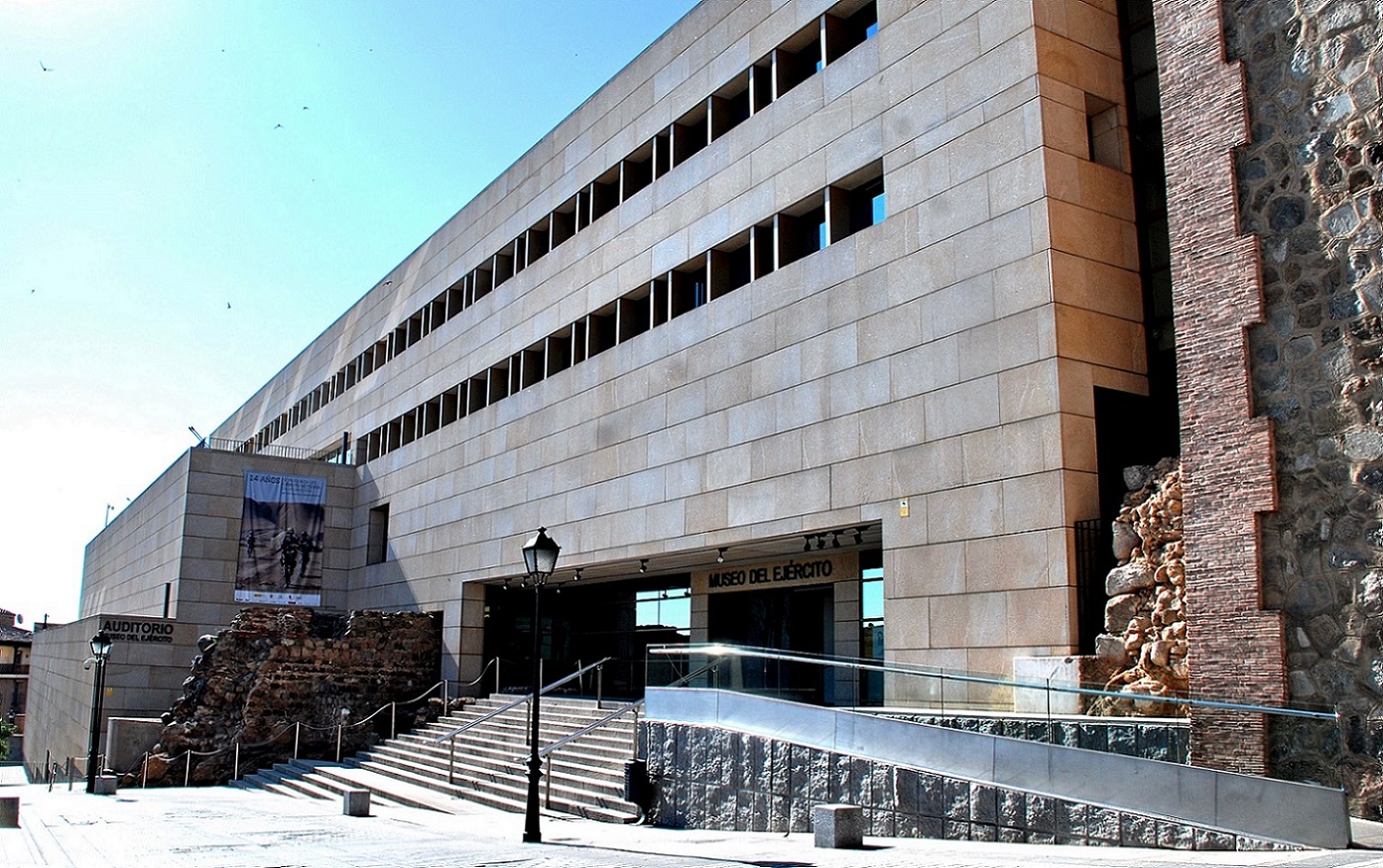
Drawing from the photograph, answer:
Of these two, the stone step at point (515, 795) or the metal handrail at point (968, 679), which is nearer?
the metal handrail at point (968, 679)

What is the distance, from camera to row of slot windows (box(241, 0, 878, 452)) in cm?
2225

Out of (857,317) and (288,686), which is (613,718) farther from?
(288,686)

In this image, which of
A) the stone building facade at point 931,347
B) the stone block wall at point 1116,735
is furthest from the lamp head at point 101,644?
the stone block wall at point 1116,735

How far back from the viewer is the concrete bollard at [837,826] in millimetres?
12883

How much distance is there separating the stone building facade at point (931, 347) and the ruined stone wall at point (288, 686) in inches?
→ 69.9

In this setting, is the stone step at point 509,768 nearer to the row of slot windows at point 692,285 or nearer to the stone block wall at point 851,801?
the stone block wall at point 851,801

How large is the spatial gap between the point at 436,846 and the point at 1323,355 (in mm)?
11522

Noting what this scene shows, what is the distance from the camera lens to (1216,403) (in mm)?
12773

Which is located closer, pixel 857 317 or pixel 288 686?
pixel 857 317

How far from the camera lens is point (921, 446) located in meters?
18.6

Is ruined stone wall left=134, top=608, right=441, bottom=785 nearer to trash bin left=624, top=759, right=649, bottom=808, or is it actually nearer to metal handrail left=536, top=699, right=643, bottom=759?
metal handrail left=536, top=699, right=643, bottom=759

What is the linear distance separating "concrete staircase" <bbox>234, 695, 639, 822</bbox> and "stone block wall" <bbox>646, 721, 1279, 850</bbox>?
3.87 feet

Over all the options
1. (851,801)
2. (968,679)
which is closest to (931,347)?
(968,679)

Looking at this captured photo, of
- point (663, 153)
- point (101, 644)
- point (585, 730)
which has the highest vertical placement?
point (663, 153)
